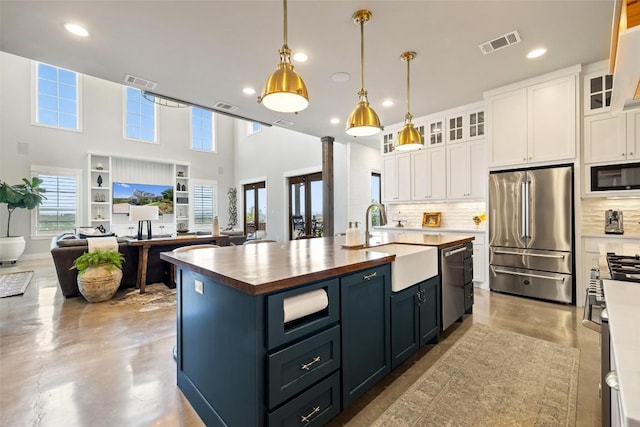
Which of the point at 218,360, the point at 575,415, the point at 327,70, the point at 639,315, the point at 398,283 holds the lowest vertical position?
the point at 575,415

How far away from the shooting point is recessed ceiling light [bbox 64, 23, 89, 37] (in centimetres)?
277

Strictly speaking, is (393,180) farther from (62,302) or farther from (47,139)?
(47,139)

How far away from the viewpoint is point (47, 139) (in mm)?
7770

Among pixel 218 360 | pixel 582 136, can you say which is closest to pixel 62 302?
pixel 218 360

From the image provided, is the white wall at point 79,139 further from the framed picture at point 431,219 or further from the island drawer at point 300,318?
the island drawer at point 300,318

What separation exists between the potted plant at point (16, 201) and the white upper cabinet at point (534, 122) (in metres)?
9.74

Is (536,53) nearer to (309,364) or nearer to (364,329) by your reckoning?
(364,329)

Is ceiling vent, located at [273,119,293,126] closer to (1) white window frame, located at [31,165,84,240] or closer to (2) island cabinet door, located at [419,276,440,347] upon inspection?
(2) island cabinet door, located at [419,276,440,347]

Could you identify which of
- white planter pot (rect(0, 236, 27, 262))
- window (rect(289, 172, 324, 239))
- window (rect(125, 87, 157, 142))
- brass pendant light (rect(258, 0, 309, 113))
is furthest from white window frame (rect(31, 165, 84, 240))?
brass pendant light (rect(258, 0, 309, 113))

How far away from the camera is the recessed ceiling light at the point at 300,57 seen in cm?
331

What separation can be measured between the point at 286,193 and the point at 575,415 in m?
7.82

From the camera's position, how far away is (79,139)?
8203 millimetres

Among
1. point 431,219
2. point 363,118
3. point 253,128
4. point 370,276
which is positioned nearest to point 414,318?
point 370,276

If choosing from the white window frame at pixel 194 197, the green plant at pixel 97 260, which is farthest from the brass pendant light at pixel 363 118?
the white window frame at pixel 194 197
